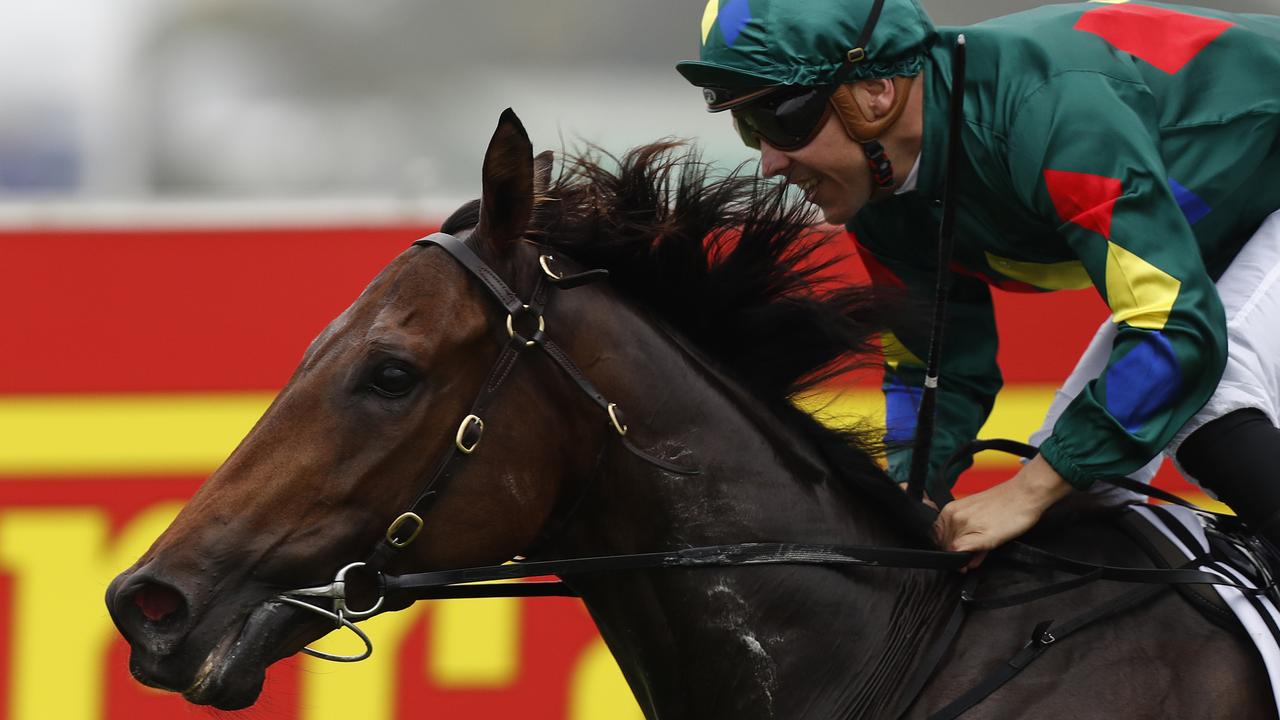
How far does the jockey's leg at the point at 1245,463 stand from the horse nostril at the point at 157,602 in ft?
5.07

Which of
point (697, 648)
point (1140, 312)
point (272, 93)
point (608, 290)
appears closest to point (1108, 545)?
point (1140, 312)

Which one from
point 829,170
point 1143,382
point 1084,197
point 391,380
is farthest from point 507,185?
point 1143,382

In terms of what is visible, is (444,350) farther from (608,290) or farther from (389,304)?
(608,290)

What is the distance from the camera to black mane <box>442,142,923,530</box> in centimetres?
215

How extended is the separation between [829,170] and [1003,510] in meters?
0.63

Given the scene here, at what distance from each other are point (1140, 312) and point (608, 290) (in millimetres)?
797

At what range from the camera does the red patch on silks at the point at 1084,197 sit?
77.9 inches

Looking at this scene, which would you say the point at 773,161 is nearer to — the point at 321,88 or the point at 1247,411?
the point at 1247,411

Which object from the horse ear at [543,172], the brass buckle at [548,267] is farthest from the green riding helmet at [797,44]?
the brass buckle at [548,267]

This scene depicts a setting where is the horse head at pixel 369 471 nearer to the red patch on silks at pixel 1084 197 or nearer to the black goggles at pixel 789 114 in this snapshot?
the black goggles at pixel 789 114

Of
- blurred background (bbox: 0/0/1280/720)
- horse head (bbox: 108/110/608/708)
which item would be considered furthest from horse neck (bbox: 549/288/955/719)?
blurred background (bbox: 0/0/1280/720)

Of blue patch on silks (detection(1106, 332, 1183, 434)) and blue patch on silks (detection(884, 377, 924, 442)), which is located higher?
blue patch on silks (detection(1106, 332, 1183, 434))

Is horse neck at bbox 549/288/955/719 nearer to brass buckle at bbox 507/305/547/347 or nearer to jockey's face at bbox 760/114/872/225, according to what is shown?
brass buckle at bbox 507/305/547/347

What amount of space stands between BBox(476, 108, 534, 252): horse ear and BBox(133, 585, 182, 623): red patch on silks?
0.67 metres
